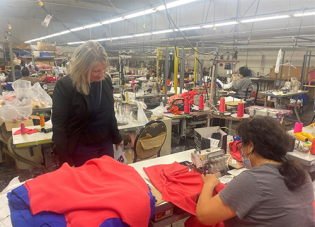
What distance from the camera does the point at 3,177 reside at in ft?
10.8

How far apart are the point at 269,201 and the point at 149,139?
1.71 m

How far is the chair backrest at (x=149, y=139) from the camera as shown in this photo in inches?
101

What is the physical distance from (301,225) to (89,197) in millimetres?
1038

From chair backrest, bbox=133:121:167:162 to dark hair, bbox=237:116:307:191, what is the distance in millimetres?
1455

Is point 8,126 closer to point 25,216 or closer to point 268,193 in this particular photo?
point 25,216

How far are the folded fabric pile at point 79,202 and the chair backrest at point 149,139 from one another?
1228 mm

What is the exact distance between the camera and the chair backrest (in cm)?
257

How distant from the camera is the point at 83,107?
1.76 m

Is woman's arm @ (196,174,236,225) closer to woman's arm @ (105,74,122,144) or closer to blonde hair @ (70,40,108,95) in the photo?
woman's arm @ (105,74,122,144)

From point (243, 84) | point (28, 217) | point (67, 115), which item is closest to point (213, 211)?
point (28, 217)

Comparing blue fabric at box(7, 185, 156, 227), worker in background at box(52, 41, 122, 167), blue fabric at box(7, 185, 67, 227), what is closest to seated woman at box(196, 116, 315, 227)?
blue fabric at box(7, 185, 156, 227)

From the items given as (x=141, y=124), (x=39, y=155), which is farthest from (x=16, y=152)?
(x=141, y=124)

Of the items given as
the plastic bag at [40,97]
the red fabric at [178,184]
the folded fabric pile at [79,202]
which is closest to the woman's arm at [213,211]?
the red fabric at [178,184]

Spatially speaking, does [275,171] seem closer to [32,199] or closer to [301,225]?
[301,225]
